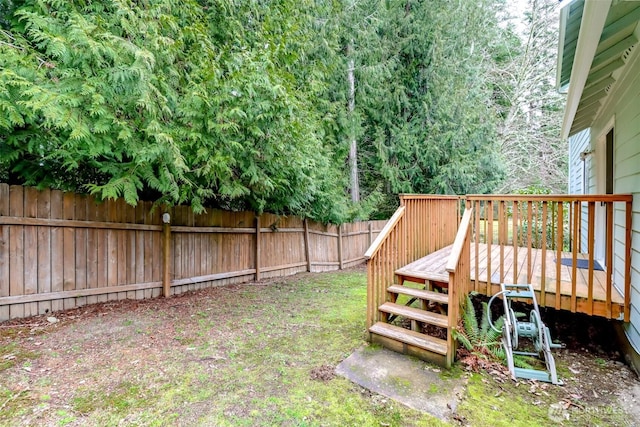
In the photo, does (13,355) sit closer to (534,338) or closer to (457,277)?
(457,277)

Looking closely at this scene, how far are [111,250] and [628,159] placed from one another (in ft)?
20.8

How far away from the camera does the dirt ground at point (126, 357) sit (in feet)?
8.09

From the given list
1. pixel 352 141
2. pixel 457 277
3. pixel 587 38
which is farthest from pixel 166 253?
pixel 352 141

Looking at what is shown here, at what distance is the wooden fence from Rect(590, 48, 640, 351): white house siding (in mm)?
5491

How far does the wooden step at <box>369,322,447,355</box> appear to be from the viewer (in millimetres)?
3001

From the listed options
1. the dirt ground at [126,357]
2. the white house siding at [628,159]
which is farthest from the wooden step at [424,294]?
the white house siding at [628,159]

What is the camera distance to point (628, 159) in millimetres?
3373

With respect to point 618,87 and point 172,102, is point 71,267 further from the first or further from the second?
point 618,87

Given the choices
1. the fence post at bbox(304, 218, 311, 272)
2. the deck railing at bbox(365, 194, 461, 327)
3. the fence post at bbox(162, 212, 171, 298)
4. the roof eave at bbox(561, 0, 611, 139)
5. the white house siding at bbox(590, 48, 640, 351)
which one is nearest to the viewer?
the roof eave at bbox(561, 0, 611, 139)

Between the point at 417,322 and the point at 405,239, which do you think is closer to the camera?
the point at 417,322

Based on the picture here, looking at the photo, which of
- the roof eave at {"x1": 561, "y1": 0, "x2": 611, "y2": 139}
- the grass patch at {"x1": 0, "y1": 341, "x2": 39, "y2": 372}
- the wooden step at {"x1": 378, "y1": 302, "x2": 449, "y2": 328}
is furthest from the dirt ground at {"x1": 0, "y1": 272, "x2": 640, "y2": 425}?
the roof eave at {"x1": 561, "y1": 0, "x2": 611, "y2": 139}

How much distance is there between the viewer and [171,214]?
5094mm

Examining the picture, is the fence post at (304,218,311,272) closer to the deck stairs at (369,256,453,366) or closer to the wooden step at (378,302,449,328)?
the deck stairs at (369,256,453,366)

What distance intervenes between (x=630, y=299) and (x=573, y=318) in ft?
3.23
